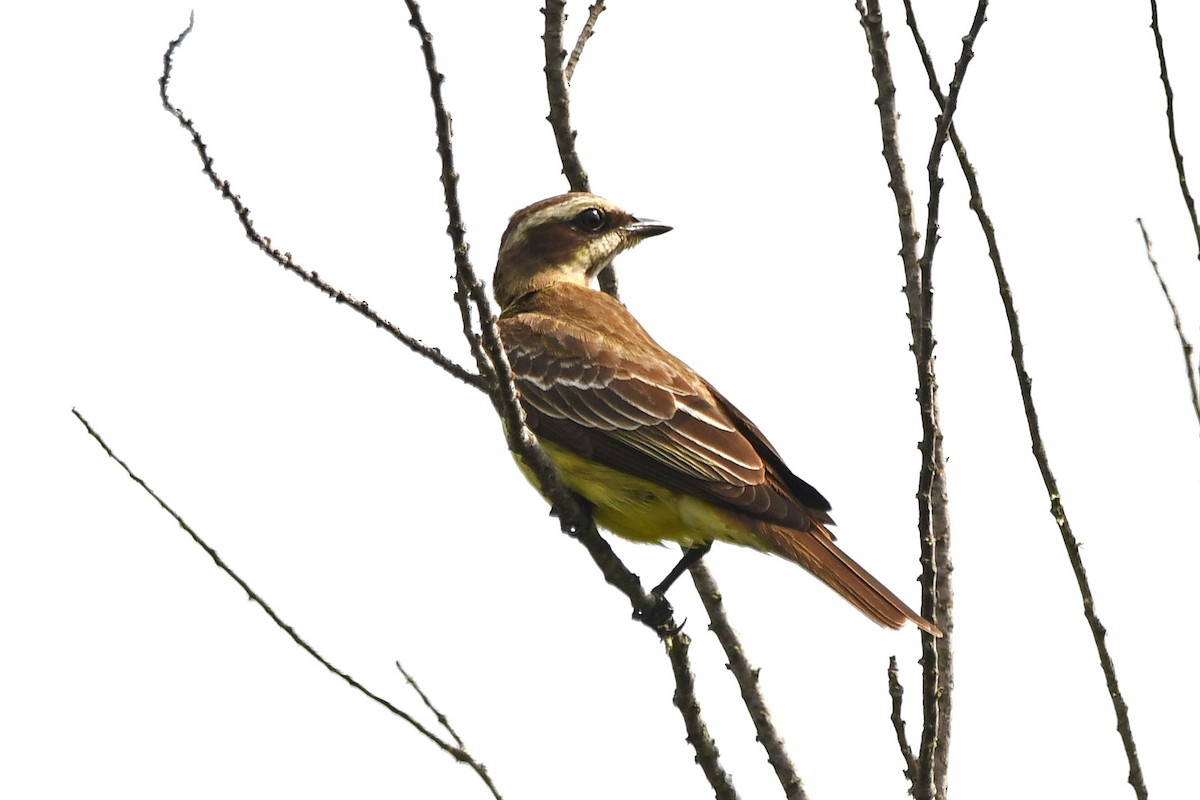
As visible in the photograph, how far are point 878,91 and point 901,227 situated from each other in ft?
2.17

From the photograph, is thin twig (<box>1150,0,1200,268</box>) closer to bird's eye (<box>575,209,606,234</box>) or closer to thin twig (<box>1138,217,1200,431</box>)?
thin twig (<box>1138,217,1200,431</box>)

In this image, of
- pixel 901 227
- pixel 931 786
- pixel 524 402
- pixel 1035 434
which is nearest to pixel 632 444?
pixel 524 402

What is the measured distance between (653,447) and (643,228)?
2.69 metres

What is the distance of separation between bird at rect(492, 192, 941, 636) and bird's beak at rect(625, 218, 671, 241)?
1.93 ft

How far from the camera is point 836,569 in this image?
7211 millimetres

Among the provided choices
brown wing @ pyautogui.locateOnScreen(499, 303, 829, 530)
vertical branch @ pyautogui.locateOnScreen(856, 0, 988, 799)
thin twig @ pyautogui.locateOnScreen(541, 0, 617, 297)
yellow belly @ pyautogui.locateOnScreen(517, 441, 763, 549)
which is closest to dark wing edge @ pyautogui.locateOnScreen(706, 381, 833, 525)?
brown wing @ pyautogui.locateOnScreen(499, 303, 829, 530)

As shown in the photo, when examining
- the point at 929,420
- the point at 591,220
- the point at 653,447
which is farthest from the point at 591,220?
the point at 929,420

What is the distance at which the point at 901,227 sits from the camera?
22.2 feet

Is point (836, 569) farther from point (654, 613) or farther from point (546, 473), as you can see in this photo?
point (546, 473)

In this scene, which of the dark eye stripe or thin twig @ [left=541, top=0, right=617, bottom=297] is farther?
the dark eye stripe

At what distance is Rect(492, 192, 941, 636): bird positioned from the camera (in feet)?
24.2

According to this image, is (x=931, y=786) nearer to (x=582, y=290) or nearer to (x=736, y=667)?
(x=736, y=667)

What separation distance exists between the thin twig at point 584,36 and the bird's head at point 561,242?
1.21 meters

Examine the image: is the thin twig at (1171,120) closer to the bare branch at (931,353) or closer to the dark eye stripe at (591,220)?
the bare branch at (931,353)
